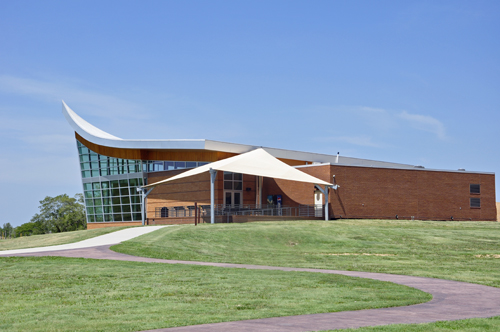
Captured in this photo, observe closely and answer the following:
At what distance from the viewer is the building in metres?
39.6

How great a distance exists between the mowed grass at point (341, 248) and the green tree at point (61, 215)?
60.1 m

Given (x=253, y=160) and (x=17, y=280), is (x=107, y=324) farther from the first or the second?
(x=253, y=160)

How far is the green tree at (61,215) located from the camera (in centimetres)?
8356

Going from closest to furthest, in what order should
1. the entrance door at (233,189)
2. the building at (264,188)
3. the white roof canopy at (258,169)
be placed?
the white roof canopy at (258,169) → the building at (264,188) → the entrance door at (233,189)

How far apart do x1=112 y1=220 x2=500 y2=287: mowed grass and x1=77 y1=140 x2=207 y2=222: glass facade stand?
689 inches

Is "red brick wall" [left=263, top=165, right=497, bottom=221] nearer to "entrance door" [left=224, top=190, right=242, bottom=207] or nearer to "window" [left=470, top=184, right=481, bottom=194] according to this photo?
"window" [left=470, top=184, right=481, bottom=194]

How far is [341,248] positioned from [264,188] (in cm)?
2095

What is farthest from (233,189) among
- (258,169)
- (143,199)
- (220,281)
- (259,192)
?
(220,281)

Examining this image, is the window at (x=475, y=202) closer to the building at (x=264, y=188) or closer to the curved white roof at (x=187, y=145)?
the building at (x=264, y=188)

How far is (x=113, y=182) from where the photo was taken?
47938 mm

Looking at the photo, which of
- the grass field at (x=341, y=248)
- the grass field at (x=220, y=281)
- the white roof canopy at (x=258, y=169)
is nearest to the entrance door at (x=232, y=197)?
the white roof canopy at (x=258, y=169)

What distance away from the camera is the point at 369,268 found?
16.6 metres

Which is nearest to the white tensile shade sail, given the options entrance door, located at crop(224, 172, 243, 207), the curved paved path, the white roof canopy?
the white roof canopy

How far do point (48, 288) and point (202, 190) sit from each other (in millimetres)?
30466
